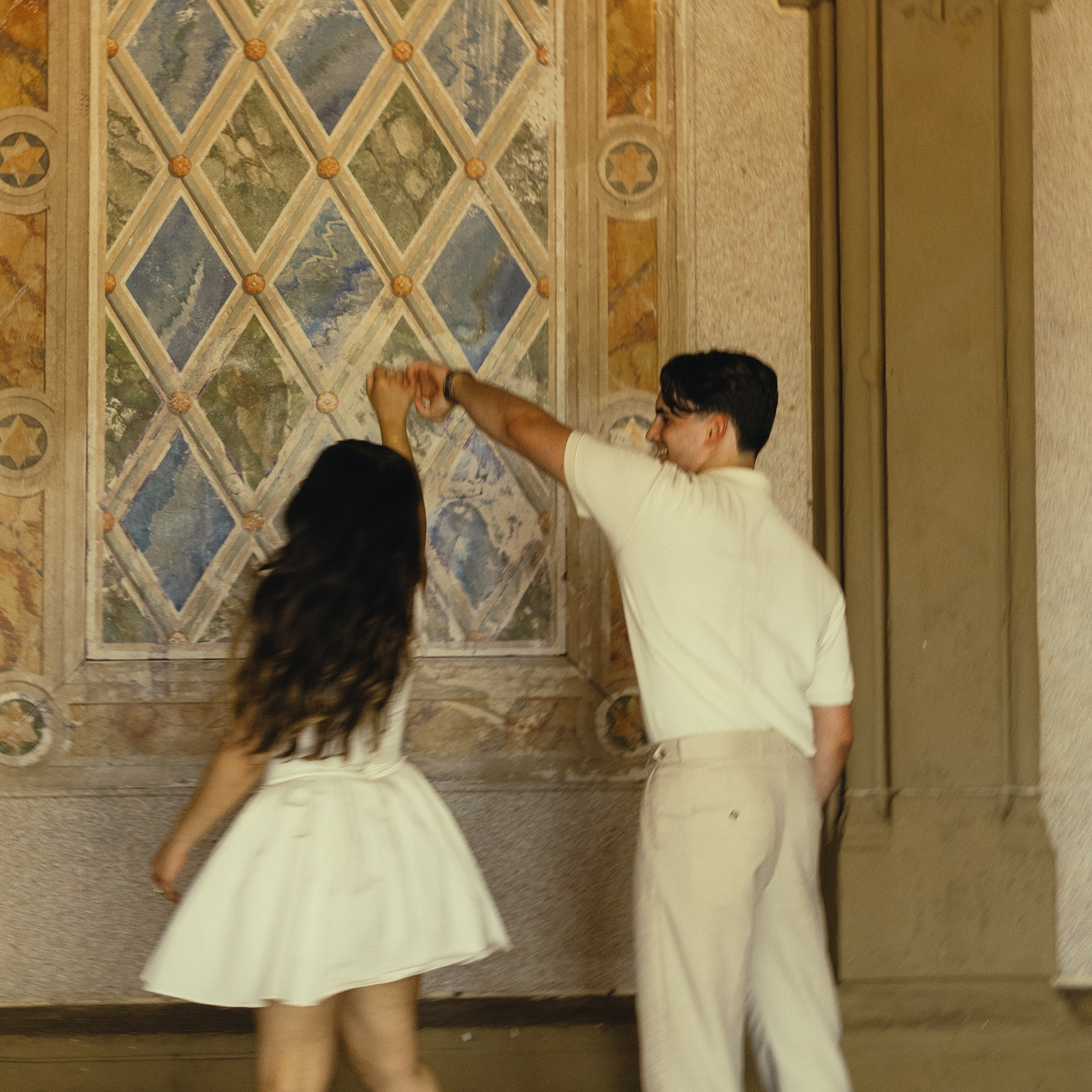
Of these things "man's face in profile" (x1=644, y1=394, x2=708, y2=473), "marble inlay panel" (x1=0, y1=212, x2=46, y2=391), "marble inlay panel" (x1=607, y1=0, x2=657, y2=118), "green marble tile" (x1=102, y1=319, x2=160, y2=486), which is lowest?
"man's face in profile" (x1=644, y1=394, x2=708, y2=473)

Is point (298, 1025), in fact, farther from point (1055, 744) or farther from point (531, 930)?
point (1055, 744)

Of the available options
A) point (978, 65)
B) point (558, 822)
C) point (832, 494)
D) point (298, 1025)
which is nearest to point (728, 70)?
point (978, 65)

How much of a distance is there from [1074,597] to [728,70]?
170cm

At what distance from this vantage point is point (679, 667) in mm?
1755

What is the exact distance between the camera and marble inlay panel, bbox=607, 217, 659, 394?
2828 mm

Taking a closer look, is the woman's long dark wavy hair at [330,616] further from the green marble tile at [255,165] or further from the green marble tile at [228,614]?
the green marble tile at [255,165]

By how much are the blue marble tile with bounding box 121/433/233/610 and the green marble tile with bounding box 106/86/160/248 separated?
0.61m

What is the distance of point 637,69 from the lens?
2.86m

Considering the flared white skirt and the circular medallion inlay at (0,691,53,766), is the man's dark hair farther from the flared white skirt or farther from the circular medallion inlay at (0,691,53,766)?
the circular medallion inlay at (0,691,53,766)

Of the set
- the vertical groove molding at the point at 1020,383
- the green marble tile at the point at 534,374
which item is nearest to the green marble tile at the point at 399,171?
the green marble tile at the point at 534,374

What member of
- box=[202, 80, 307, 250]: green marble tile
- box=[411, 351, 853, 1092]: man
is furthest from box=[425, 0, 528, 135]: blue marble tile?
box=[411, 351, 853, 1092]: man

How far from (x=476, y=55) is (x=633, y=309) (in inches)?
32.3

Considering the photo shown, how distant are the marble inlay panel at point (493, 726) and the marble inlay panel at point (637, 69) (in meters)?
1.61

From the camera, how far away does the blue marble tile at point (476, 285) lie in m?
2.84
